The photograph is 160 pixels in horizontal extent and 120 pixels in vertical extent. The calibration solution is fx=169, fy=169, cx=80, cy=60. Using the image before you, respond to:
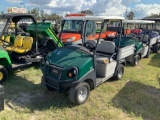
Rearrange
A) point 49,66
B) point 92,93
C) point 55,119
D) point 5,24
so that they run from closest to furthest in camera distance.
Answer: point 55,119 → point 49,66 → point 92,93 → point 5,24

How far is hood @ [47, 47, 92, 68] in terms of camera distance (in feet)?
11.0

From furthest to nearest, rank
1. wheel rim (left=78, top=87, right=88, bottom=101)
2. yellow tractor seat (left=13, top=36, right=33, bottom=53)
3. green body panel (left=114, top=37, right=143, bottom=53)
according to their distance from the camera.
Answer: green body panel (left=114, top=37, right=143, bottom=53), yellow tractor seat (left=13, top=36, right=33, bottom=53), wheel rim (left=78, top=87, right=88, bottom=101)

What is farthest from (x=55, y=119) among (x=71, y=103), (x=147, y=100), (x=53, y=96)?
(x=147, y=100)

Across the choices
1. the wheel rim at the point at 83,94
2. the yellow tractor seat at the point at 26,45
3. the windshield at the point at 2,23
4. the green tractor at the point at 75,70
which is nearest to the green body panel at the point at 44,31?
the yellow tractor seat at the point at 26,45

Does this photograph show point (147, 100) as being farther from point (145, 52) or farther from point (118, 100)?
point (145, 52)

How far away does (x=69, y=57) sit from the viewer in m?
3.51

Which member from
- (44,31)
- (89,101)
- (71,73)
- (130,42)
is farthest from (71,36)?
(71,73)

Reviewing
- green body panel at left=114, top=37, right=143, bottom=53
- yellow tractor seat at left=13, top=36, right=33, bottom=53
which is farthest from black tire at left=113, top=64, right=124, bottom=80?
yellow tractor seat at left=13, top=36, right=33, bottom=53

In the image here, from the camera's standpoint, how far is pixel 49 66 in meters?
3.51

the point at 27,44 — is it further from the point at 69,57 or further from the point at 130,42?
the point at 130,42

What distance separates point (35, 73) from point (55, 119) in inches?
97.1

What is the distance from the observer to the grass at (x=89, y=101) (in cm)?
321

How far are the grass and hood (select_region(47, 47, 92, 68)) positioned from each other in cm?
85

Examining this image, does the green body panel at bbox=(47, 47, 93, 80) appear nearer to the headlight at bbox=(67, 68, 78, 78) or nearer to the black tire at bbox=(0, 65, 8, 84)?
the headlight at bbox=(67, 68, 78, 78)
